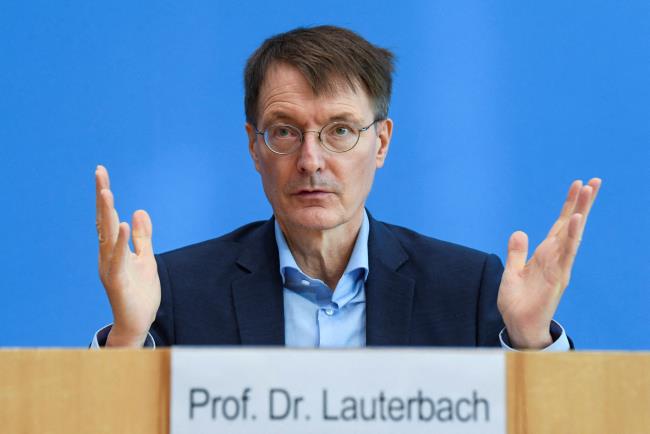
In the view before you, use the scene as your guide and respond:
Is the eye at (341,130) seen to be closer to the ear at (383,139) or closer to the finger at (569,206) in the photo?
the ear at (383,139)

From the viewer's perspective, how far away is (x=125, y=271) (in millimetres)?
1223

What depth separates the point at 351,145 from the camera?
5.44 feet

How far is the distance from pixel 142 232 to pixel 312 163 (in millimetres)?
423

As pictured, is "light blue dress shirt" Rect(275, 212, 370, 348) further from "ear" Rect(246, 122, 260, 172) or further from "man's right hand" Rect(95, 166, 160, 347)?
"man's right hand" Rect(95, 166, 160, 347)

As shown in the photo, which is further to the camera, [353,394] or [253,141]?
[253,141]

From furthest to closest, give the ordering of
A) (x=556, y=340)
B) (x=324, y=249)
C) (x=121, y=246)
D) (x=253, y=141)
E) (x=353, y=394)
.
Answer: (x=253, y=141), (x=324, y=249), (x=556, y=340), (x=121, y=246), (x=353, y=394)

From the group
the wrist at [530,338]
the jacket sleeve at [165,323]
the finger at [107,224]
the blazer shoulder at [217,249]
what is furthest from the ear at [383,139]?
the finger at [107,224]

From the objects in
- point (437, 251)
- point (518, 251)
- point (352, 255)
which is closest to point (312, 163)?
point (352, 255)

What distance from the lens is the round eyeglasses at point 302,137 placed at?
1.63 meters

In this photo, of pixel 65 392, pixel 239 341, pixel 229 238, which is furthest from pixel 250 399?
pixel 229 238

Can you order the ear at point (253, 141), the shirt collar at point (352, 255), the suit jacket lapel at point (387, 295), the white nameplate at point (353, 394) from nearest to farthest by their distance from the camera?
the white nameplate at point (353, 394)
the suit jacket lapel at point (387, 295)
the shirt collar at point (352, 255)
the ear at point (253, 141)

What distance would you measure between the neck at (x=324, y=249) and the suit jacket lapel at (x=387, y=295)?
0.19 ft

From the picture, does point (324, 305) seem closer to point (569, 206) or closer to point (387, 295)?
point (387, 295)

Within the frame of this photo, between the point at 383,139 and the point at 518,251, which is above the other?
the point at 383,139
